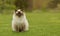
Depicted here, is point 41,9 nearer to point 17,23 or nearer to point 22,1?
point 22,1

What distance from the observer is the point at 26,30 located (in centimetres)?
1030

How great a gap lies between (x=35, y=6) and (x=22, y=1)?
1.50m

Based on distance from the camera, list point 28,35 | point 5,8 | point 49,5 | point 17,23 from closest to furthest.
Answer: point 28,35 → point 17,23 → point 5,8 → point 49,5

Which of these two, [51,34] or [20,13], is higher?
[20,13]

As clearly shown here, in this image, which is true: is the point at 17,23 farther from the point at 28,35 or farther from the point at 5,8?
the point at 5,8

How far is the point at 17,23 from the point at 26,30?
1.80 ft

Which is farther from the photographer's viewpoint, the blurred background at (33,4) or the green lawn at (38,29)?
the blurred background at (33,4)

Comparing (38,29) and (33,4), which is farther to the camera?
(33,4)

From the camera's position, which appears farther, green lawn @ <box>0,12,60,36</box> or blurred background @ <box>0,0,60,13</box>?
blurred background @ <box>0,0,60,13</box>

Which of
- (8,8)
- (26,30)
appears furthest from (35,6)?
(26,30)

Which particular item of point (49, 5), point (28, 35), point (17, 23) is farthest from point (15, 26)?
point (49, 5)

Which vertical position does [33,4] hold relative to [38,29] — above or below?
below

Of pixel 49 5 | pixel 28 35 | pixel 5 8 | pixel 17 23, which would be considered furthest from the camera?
pixel 49 5

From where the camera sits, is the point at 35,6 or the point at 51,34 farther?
the point at 35,6
